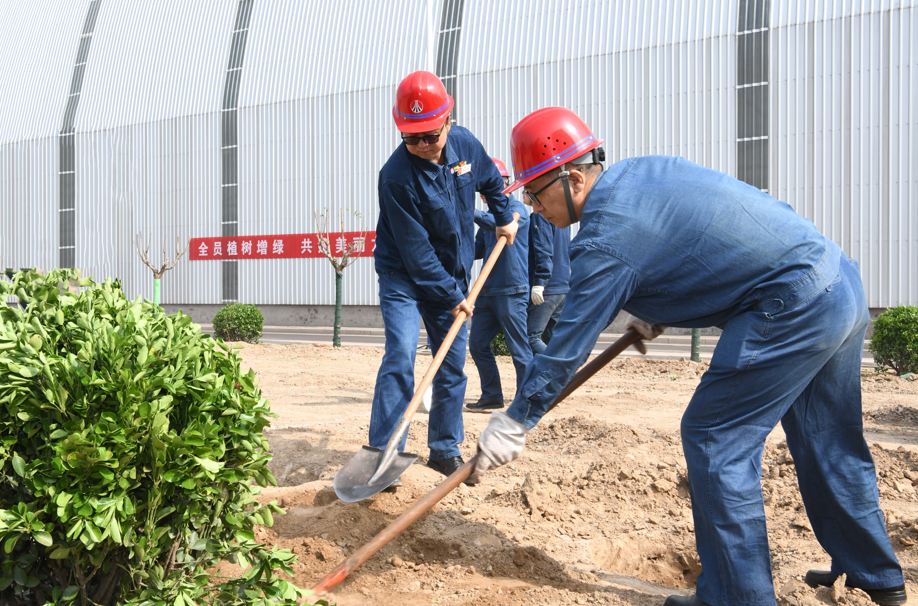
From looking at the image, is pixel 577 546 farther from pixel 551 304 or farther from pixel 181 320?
pixel 551 304

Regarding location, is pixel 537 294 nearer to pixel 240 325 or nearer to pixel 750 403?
pixel 750 403

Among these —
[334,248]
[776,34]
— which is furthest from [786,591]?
[334,248]

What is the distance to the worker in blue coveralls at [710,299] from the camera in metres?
2.37

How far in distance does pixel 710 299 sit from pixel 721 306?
0.14ft

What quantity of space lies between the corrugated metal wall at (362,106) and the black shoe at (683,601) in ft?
50.9

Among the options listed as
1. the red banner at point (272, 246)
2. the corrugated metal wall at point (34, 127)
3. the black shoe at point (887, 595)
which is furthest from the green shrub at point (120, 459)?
the corrugated metal wall at point (34, 127)

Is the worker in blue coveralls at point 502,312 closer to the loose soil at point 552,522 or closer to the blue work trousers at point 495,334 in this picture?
the blue work trousers at point 495,334

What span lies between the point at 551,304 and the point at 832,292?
5.47m

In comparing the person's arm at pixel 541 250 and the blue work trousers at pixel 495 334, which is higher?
the person's arm at pixel 541 250

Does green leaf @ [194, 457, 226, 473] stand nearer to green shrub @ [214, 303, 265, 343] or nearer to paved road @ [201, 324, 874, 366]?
paved road @ [201, 324, 874, 366]

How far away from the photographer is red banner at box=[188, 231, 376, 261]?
71.5 ft

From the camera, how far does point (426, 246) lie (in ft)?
13.1

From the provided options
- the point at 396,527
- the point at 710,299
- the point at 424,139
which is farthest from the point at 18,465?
the point at 424,139

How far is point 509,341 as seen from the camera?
6809 millimetres
